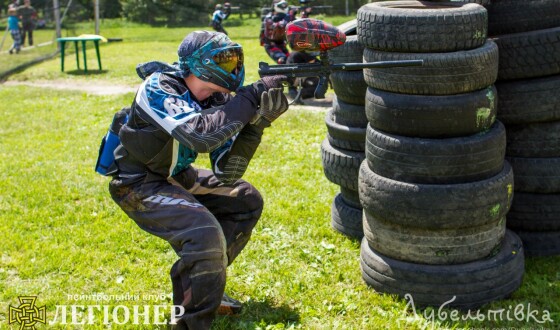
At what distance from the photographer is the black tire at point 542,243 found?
5.45 m

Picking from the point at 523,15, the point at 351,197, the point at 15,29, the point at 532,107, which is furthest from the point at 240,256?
the point at 15,29

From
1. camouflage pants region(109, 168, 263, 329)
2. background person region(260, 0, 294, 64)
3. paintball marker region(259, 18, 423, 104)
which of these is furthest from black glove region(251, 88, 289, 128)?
background person region(260, 0, 294, 64)

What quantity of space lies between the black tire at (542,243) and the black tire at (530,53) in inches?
50.8

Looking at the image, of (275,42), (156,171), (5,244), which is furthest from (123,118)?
(275,42)

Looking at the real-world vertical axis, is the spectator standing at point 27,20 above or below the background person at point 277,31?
below

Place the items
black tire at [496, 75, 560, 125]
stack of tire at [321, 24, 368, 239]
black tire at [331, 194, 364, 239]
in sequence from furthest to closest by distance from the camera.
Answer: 1. black tire at [331, 194, 364, 239]
2. stack of tire at [321, 24, 368, 239]
3. black tire at [496, 75, 560, 125]

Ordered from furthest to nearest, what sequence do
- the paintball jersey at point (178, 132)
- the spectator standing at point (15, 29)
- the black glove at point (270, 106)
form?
the spectator standing at point (15, 29) → the black glove at point (270, 106) → the paintball jersey at point (178, 132)

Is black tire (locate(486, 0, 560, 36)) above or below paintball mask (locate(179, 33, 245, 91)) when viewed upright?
above

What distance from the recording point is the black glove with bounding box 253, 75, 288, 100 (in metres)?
4.23

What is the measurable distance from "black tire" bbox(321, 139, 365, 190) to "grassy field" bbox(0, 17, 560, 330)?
1.75ft

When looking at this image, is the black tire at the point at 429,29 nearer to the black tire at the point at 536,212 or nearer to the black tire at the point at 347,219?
the black tire at the point at 536,212

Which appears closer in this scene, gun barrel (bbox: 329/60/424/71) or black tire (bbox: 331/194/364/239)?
gun barrel (bbox: 329/60/424/71)

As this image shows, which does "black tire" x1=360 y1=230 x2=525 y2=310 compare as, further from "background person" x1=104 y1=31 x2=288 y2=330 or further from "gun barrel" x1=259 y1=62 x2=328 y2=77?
"gun barrel" x1=259 y1=62 x2=328 y2=77

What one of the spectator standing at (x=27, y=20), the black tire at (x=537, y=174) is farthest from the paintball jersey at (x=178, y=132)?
the spectator standing at (x=27, y=20)
